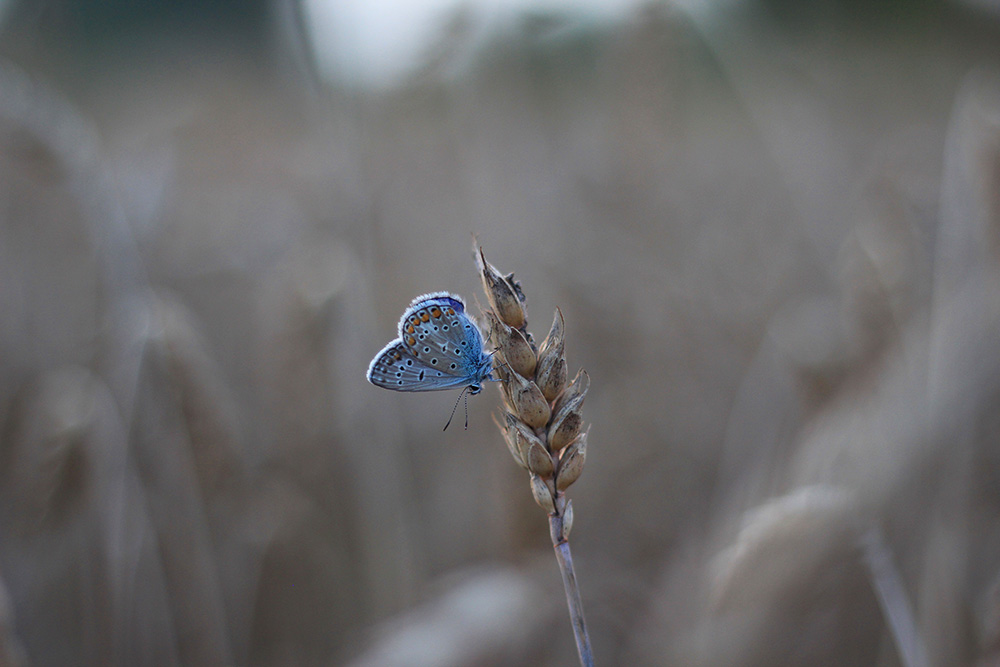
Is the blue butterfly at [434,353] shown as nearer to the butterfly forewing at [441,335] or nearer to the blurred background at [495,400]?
the butterfly forewing at [441,335]

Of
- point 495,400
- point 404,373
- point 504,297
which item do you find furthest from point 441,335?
point 495,400

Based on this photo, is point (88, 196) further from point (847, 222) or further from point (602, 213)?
point (847, 222)

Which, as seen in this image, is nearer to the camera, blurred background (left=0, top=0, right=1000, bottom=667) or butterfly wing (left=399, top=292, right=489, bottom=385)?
butterfly wing (left=399, top=292, right=489, bottom=385)

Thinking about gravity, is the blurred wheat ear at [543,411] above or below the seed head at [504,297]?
below

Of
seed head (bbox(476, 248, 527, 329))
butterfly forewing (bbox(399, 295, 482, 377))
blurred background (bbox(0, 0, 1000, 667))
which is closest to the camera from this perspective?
seed head (bbox(476, 248, 527, 329))

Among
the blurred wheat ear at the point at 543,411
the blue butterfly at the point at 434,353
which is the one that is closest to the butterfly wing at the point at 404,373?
the blue butterfly at the point at 434,353

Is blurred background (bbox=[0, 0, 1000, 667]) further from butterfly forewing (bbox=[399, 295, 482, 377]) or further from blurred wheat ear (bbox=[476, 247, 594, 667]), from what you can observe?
butterfly forewing (bbox=[399, 295, 482, 377])

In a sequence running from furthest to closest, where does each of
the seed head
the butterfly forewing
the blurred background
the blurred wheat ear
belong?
the blurred background
the butterfly forewing
the seed head
the blurred wheat ear

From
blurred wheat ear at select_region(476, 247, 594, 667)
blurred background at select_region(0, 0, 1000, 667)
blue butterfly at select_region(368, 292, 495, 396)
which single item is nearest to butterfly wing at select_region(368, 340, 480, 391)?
blue butterfly at select_region(368, 292, 495, 396)
